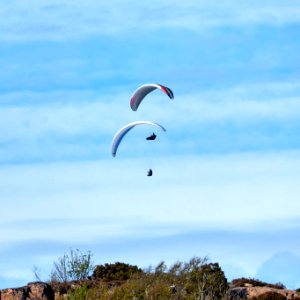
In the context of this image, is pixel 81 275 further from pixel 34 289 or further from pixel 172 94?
pixel 172 94

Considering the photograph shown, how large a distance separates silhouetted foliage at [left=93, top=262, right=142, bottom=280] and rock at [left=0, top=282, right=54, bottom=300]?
13729 millimetres

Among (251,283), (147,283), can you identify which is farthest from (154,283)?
(251,283)

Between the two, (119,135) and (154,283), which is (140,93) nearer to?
(119,135)

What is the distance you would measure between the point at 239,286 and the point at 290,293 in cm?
446

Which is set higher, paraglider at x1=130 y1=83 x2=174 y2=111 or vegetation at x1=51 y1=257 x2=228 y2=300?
paraglider at x1=130 y1=83 x2=174 y2=111

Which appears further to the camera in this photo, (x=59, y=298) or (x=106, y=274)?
(x=106, y=274)

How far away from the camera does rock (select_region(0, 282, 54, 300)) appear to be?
41.1 metres

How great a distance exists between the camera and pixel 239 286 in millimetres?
61219

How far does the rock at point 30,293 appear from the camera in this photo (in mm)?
41094

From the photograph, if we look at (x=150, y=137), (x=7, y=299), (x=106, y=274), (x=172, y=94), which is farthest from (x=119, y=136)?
(x=106, y=274)

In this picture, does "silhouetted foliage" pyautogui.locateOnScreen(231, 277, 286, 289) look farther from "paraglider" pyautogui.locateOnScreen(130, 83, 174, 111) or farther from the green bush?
"paraglider" pyautogui.locateOnScreen(130, 83, 174, 111)

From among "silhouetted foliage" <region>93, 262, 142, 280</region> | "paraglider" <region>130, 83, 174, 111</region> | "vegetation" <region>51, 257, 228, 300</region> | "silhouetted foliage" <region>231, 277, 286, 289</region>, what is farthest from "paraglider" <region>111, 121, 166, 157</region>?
"silhouetted foliage" <region>231, 277, 286, 289</region>

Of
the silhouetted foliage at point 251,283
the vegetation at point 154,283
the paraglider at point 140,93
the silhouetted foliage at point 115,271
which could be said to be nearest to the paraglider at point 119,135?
the paraglider at point 140,93

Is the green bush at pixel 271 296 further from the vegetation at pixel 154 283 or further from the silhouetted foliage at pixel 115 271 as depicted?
the silhouetted foliage at pixel 115 271
